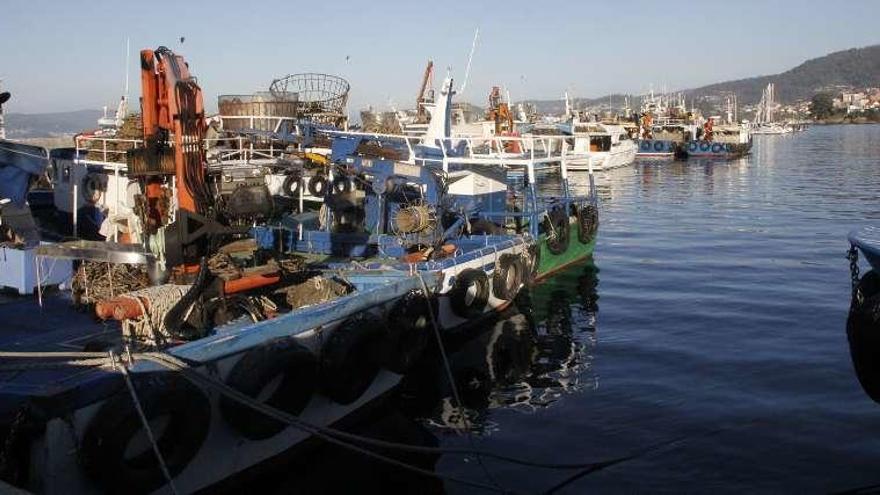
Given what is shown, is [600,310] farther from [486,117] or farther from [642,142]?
[642,142]

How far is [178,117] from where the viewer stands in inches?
397

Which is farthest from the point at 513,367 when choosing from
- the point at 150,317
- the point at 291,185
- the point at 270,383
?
the point at 291,185

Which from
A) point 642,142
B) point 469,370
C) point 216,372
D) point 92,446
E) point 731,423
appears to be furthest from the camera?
point 642,142

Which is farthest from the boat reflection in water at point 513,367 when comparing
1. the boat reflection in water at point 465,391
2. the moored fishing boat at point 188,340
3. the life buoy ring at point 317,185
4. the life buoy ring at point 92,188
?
the life buoy ring at point 92,188

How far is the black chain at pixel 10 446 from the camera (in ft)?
22.9

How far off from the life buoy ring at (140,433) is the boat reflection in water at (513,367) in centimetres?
408

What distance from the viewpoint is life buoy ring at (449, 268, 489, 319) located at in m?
14.4

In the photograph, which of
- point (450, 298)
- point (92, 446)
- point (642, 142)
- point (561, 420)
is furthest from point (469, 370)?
point (642, 142)

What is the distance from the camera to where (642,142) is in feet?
252

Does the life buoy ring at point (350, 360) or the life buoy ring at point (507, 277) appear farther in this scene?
the life buoy ring at point (507, 277)

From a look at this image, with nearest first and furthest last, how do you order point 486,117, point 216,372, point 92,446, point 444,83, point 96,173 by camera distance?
point 92,446 < point 216,372 < point 96,173 < point 444,83 < point 486,117

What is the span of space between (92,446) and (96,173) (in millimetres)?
10501

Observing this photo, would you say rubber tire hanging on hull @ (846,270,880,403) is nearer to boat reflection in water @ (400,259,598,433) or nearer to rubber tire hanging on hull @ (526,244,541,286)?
boat reflection in water @ (400,259,598,433)

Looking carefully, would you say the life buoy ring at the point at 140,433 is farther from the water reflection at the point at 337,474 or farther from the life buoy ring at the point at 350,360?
the life buoy ring at the point at 350,360
